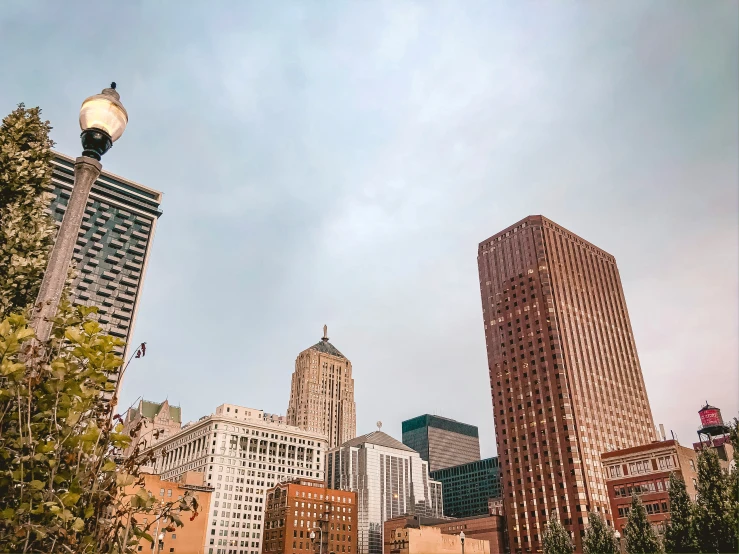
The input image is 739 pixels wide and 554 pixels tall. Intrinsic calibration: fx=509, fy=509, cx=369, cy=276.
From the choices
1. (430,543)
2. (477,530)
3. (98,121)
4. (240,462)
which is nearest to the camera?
(98,121)

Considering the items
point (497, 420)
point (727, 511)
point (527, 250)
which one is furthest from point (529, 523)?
point (727, 511)

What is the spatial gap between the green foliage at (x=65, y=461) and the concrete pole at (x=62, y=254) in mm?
1156

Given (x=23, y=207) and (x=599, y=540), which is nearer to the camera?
(x=23, y=207)

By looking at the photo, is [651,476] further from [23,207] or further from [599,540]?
[23,207]

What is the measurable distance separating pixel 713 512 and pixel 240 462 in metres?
156

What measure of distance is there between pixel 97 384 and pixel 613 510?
100 meters

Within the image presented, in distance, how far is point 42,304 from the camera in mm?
7113

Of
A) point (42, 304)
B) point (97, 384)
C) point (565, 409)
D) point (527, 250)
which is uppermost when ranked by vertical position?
point (527, 250)

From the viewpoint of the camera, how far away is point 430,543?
11831 centimetres

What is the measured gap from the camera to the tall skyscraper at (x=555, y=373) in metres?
125

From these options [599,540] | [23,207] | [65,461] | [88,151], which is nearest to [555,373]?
[599,540]

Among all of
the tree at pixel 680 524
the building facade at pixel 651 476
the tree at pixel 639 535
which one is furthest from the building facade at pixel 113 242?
the tree at pixel 680 524

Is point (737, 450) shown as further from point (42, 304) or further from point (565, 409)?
point (565, 409)

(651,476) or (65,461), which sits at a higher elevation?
(651,476)
